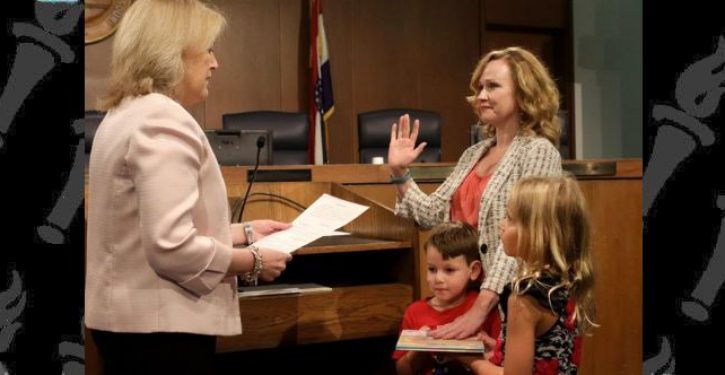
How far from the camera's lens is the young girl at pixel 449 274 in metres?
2.06

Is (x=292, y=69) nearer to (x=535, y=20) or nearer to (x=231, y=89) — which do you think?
(x=231, y=89)

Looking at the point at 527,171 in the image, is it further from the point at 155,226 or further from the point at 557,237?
the point at 155,226

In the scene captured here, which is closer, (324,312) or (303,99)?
(324,312)

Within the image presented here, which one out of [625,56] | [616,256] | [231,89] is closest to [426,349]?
[616,256]

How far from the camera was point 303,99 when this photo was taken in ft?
20.5

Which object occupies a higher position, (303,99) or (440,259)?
(303,99)

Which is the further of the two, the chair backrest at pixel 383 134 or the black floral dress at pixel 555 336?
the chair backrest at pixel 383 134

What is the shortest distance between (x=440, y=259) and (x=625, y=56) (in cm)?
521

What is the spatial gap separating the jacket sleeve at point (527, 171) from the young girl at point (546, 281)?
0.25 meters

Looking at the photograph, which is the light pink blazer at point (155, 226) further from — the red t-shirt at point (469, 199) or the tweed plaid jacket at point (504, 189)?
the red t-shirt at point (469, 199)

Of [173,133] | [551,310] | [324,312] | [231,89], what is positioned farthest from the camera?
[231,89]

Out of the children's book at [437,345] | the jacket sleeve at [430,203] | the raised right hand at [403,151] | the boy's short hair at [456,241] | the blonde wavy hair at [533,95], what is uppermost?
the blonde wavy hair at [533,95]

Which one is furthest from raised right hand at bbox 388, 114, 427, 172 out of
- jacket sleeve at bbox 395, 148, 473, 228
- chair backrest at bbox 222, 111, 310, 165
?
chair backrest at bbox 222, 111, 310, 165

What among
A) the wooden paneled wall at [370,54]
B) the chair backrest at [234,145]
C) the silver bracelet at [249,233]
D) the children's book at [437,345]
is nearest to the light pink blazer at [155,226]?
the silver bracelet at [249,233]
